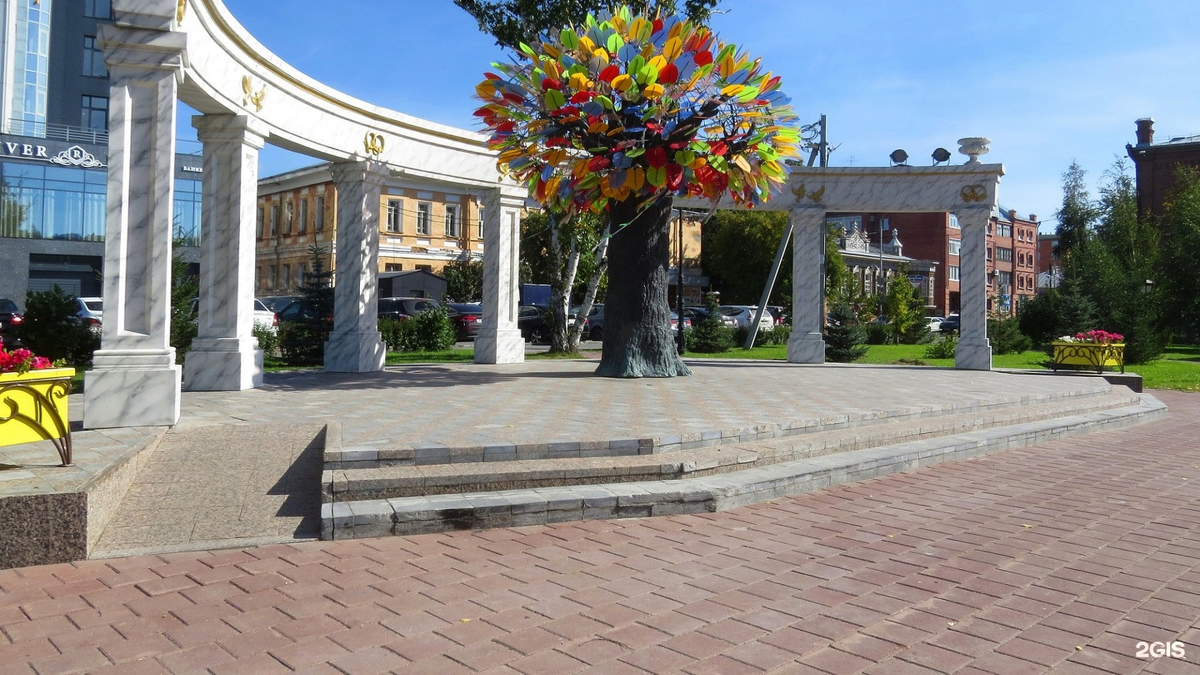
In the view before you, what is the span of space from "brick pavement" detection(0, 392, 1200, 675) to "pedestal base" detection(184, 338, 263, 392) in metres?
6.89

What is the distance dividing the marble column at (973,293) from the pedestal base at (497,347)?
10018 millimetres

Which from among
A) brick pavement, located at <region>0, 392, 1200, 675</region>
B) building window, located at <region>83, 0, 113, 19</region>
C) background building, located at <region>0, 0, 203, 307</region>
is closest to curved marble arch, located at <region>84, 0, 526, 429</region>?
brick pavement, located at <region>0, 392, 1200, 675</region>

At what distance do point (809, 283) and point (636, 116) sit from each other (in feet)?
33.7

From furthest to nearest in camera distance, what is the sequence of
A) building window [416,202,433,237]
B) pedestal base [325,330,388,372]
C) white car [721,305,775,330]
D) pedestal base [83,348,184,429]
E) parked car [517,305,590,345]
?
building window [416,202,433,237]
white car [721,305,775,330]
parked car [517,305,590,345]
pedestal base [325,330,388,372]
pedestal base [83,348,184,429]

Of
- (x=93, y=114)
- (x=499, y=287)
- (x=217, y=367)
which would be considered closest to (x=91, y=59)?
(x=93, y=114)

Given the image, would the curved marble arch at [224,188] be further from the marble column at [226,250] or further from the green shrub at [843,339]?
the green shrub at [843,339]

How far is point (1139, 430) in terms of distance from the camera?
40.2ft

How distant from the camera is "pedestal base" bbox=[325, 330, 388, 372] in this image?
615 inches

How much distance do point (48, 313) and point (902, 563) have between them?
1700 centimetres

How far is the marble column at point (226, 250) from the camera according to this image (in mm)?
11844

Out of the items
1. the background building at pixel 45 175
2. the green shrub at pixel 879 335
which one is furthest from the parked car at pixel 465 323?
the background building at pixel 45 175

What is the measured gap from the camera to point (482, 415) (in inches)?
348

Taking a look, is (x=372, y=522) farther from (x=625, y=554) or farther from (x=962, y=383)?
(x=962, y=383)

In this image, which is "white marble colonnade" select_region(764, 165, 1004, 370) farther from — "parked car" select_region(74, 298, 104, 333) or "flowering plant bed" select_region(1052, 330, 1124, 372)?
"parked car" select_region(74, 298, 104, 333)
